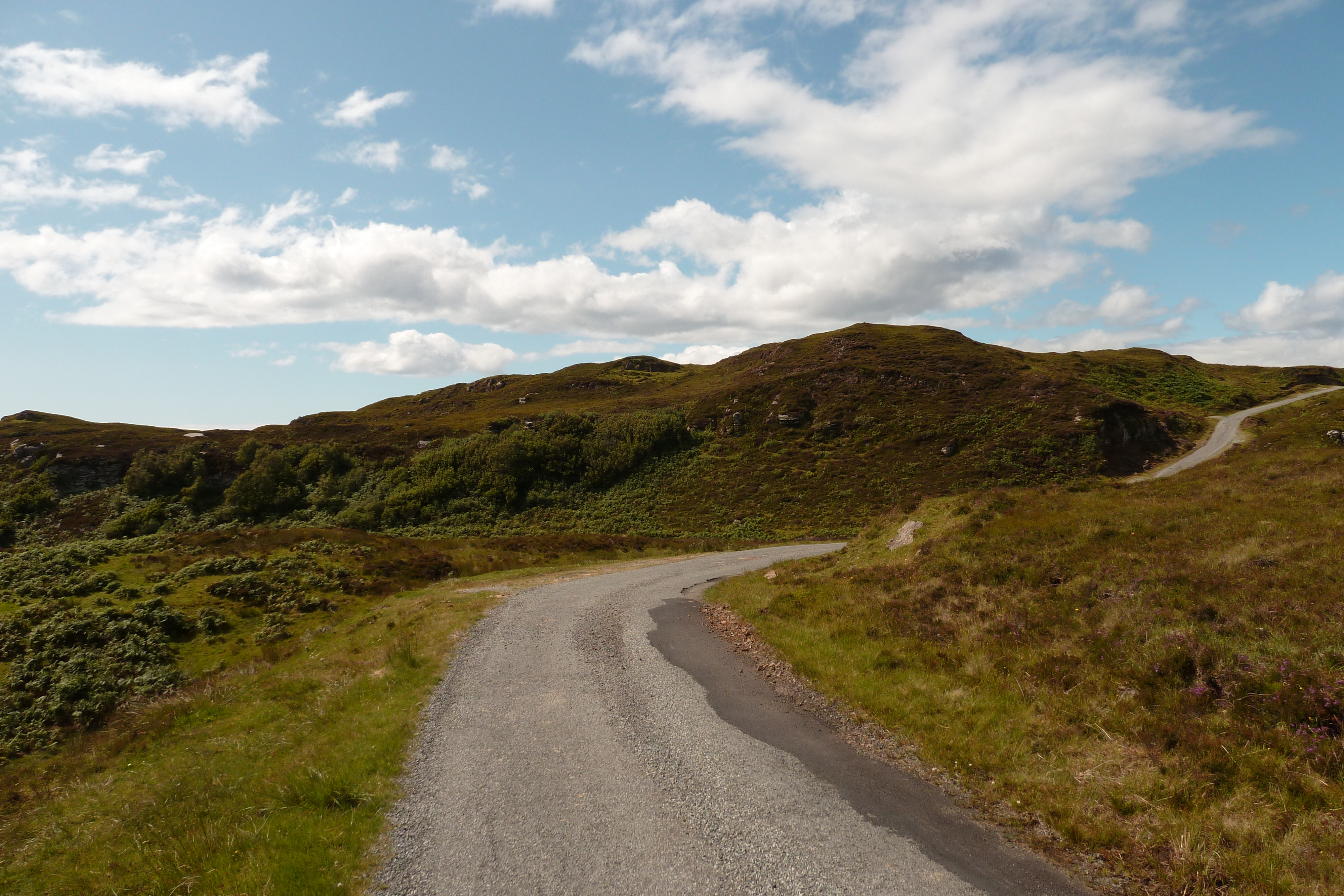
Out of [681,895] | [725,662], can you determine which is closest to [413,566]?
[725,662]

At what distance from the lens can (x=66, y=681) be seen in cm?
1867

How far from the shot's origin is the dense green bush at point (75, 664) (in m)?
17.4

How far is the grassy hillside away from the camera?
2232 inches

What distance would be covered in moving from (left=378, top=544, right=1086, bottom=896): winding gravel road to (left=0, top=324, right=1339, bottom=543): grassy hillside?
3958 centimetres

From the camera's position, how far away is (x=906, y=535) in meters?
22.5

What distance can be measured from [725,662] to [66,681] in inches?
851

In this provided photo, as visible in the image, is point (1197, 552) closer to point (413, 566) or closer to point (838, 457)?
point (413, 566)

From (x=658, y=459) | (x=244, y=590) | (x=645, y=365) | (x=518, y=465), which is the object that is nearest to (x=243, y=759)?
(x=244, y=590)

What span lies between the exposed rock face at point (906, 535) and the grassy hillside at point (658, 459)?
26.0 m

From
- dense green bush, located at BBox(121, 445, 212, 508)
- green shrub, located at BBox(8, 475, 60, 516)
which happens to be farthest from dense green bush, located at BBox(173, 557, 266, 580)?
green shrub, located at BBox(8, 475, 60, 516)

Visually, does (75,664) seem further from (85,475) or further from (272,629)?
(85,475)

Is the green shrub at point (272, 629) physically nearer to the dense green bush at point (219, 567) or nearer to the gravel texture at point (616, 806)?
the dense green bush at point (219, 567)

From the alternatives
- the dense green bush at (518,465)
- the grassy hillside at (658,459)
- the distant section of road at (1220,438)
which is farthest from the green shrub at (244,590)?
the distant section of road at (1220,438)

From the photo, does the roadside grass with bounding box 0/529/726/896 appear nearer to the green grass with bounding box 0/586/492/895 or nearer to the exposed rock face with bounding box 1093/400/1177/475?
the green grass with bounding box 0/586/492/895
